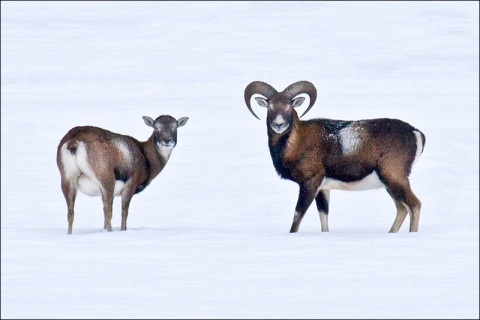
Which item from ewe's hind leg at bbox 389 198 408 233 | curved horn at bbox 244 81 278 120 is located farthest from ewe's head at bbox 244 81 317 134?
ewe's hind leg at bbox 389 198 408 233

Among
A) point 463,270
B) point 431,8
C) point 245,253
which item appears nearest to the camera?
point 463,270

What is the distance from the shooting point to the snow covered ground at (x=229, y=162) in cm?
1213

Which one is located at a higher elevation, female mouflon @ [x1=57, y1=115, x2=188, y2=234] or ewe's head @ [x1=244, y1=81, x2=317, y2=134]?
ewe's head @ [x1=244, y1=81, x2=317, y2=134]

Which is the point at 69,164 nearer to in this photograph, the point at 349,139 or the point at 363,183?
the point at 349,139

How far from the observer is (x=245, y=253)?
14.1 metres

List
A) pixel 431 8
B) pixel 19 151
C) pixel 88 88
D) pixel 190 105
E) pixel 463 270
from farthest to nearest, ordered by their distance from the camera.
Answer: pixel 431 8 < pixel 88 88 < pixel 190 105 < pixel 19 151 < pixel 463 270

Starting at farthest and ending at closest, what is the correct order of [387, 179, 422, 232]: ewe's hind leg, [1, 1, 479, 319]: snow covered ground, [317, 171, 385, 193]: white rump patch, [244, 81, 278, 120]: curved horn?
[244, 81, 278, 120]: curved horn
[317, 171, 385, 193]: white rump patch
[387, 179, 422, 232]: ewe's hind leg
[1, 1, 479, 319]: snow covered ground

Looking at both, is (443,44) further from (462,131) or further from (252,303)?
(252,303)

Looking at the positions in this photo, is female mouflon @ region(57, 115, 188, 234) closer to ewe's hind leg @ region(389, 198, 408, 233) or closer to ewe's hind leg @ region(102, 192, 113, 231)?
ewe's hind leg @ region(102, 192, 113, 231)

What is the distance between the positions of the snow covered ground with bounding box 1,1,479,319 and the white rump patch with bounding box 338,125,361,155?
3.64 ft

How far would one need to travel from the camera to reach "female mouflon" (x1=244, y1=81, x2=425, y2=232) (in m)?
16.3

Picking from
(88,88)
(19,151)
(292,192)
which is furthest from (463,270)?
(88,88)

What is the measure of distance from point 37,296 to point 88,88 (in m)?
25.4

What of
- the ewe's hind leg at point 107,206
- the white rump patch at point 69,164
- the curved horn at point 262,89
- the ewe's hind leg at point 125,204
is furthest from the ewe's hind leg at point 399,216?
the white rump patch at point 69,164
